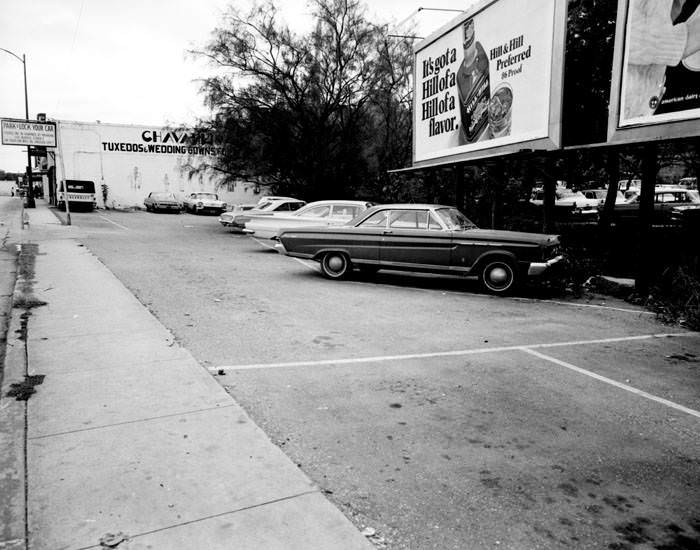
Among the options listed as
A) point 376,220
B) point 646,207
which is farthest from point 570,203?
point 376,220

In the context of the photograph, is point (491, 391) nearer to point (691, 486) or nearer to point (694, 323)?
point (691, 486)

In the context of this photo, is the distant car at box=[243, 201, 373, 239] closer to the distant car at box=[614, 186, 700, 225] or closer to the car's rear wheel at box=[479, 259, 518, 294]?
the car's rear wheel at box=[479, 259, 518, 294]

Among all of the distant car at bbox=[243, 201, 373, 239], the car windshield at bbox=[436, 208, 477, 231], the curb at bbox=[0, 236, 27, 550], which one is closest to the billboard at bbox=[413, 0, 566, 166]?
the car windshield at bbox=[436, 208, 477, 231]

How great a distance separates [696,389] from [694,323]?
3001mm

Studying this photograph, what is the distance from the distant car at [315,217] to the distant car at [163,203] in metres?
22.5

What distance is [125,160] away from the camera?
42.1 m

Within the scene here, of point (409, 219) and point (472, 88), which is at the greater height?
point (472, 88)

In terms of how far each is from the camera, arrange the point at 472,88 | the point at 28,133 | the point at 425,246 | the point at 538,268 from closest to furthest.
→ the point at 538,268 < the point at 425,246 < the point at 472,88 < the point at 28,133

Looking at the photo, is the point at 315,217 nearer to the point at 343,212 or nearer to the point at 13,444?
the point at 343,212

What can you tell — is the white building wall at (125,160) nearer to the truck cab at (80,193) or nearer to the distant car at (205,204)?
the distant car at (205,204)

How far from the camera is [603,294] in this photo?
10305 millimetres

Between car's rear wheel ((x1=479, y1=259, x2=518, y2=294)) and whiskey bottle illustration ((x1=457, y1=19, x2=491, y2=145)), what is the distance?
422 centimetres

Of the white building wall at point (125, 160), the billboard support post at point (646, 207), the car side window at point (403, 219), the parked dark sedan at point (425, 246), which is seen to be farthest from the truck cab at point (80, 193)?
the billboard support post at point (646, 207)

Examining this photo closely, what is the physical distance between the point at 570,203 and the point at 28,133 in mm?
29374
